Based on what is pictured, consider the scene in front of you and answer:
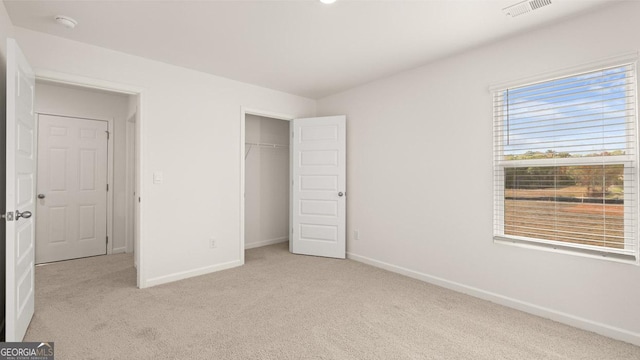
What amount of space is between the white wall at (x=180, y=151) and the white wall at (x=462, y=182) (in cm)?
161

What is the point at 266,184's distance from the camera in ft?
17.3

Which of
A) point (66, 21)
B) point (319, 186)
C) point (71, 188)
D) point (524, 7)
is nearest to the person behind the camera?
point (524, 7)

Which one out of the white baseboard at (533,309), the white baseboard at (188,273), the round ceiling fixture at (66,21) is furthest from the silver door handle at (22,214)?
the white baseboard at (533,309)

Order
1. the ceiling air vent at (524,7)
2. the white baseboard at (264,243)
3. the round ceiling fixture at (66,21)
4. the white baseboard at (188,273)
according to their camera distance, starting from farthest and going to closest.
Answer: the white baseboard at (264,243) → the white baseboard at (188,273) → the round ceiling fixture at (66,21) → the ceiling air vent at (524,7)

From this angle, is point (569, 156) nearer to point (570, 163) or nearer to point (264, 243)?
point (570, 163)

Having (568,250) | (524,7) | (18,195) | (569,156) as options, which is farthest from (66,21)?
(568,250)

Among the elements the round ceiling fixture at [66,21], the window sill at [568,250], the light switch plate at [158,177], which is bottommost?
the window sill at [568,250]

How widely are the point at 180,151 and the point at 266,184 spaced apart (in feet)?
6.43

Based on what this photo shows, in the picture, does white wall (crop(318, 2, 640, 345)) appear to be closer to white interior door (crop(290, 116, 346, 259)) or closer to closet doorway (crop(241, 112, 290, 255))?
white interior door (crop(290, 116, 346, 259))

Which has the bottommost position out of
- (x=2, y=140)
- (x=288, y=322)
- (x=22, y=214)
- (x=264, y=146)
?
(x=288, y=322)

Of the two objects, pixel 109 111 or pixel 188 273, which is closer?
pixel 188 273

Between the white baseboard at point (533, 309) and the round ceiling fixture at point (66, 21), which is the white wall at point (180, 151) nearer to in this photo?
the round ceiling fixture at point (66, 21)

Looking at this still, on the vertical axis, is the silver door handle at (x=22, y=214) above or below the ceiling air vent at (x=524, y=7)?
below

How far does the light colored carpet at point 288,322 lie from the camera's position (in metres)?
2.03
